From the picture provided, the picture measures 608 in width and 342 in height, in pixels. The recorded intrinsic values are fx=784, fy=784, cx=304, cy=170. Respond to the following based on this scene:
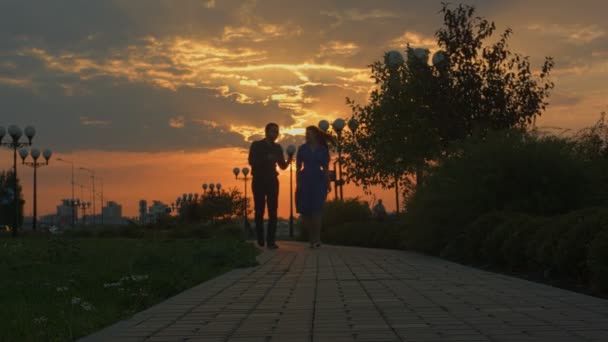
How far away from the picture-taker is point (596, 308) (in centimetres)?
653

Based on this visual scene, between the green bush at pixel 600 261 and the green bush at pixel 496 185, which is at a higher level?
the green bush at pixel 496 185

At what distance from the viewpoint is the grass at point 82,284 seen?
5863 mm

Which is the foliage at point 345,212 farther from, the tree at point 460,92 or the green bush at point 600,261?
the green bush at point 600,261

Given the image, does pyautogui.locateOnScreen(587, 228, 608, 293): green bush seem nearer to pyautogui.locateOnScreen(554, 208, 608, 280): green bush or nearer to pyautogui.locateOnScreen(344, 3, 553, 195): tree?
pyautogui.locateOnScreen(554, 208, 608, 280): green bush

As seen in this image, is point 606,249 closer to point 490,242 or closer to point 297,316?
point 297,316

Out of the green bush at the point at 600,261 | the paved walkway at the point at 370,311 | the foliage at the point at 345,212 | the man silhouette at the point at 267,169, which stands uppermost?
the man silhouette at the point at 267,169

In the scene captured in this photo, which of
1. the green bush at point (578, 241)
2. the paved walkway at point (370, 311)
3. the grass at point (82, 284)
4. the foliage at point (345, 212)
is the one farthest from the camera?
the foliage at point (345, 212)

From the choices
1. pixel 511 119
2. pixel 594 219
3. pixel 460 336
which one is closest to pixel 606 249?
pixel 594 219

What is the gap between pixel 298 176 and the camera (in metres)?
18.0

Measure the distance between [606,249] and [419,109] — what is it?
82.8 feet

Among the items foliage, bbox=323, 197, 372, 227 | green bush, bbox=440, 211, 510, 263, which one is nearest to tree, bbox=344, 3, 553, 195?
foliage, bbox=323, 197, 372, 227

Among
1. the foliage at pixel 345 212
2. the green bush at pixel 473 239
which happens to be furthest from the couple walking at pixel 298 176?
the foliage at pixel 345 212

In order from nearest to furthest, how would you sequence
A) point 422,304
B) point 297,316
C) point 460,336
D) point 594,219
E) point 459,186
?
point 460,336
point 297,316
point 422,304
point 594,219
point 459,186

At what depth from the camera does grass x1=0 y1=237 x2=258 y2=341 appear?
19.2ft
